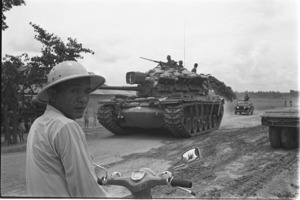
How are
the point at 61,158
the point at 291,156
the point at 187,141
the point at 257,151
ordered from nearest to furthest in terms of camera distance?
the point at 61,158, the point at 291,156, the point at 257,151, the point at 187,141

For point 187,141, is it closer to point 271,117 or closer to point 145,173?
point 271,117

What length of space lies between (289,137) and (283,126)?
16.9 inches

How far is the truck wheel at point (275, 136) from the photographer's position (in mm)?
6531

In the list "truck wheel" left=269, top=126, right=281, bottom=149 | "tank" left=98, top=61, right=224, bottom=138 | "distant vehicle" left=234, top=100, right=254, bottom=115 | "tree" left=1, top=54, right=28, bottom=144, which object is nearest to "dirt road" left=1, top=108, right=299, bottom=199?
"truck wheel" left=269, top=126, right=281, bottom=149

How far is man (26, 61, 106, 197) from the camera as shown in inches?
57.7

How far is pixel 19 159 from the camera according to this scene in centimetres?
607

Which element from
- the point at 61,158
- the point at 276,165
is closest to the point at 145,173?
the point at 61,158

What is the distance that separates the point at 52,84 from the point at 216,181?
340 cm

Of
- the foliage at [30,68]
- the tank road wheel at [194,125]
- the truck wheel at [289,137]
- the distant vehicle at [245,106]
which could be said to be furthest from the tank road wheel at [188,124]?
the foliage at [30,68]

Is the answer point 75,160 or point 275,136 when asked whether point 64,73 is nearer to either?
point 75,160

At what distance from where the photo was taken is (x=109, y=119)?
9.60 meters

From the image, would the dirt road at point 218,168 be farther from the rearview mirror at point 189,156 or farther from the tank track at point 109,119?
the tank track at point 109,119

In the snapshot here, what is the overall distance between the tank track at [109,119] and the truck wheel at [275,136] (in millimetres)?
4526

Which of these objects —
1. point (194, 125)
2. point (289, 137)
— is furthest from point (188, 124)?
point (289, 137)
